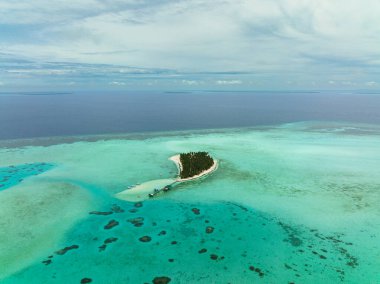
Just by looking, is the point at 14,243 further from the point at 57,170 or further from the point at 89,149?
the point at 89,149

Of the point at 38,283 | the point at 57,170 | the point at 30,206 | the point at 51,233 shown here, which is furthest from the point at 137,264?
the point at 57,170

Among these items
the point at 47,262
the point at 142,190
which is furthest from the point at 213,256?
the point at 142,190

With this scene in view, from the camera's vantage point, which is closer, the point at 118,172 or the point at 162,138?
the point at 118,172

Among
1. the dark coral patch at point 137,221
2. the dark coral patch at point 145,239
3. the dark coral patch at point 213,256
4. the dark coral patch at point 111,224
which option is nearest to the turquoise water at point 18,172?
the dark coral patch at point 111,224

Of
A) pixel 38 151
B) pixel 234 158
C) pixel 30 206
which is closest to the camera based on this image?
pixel 30 206

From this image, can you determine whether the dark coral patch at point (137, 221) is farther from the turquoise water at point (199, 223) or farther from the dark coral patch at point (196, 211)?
the dark coral patch at point (196, 211)

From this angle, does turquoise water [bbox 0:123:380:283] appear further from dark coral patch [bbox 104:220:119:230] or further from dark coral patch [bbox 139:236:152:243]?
dark coral patch [bbox 104:220:119:230]

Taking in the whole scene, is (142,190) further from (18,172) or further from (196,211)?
(18,172)

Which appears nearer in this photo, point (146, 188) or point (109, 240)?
point (109, 240)
